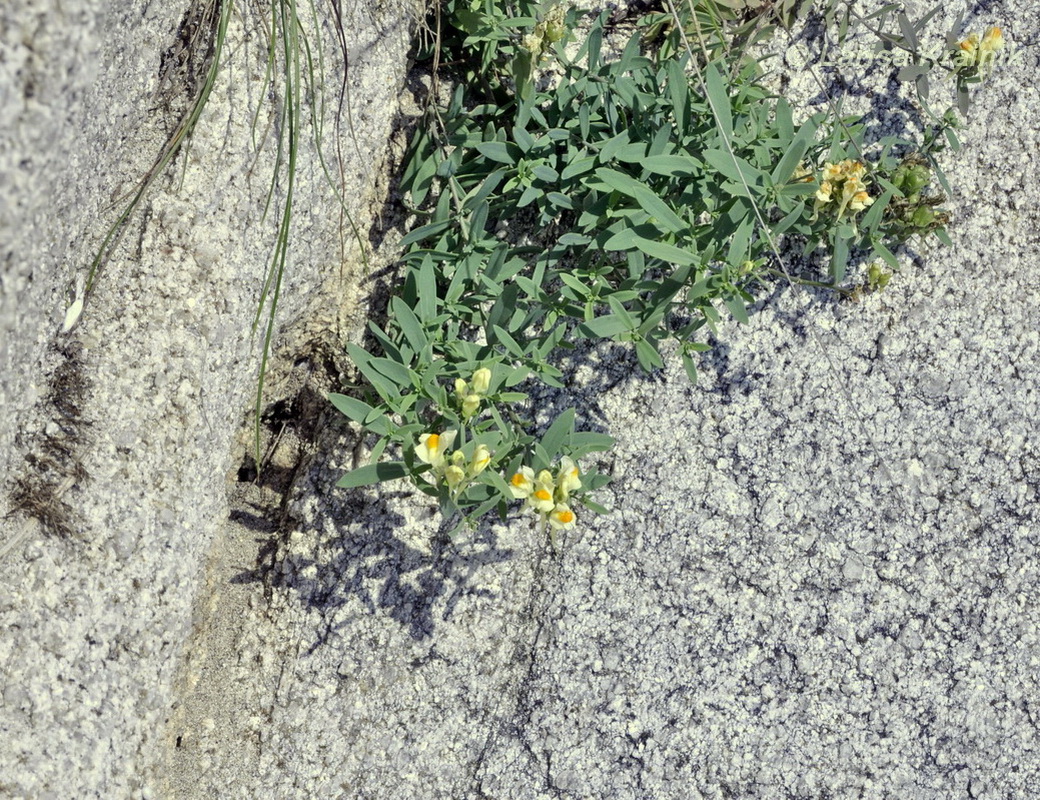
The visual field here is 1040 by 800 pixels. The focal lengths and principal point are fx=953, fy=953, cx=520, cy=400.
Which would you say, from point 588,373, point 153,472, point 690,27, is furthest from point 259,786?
point 690,27

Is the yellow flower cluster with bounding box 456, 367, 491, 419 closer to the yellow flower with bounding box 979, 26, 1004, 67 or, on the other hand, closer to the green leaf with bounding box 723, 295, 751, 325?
the green leaf with bounding box 723, 295, 751, 325

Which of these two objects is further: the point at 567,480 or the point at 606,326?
the point at 606,326

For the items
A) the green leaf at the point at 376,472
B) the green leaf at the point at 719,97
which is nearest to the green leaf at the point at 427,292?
the green leaf at the point at 376,472

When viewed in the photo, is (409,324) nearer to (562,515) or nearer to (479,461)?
(479,461)

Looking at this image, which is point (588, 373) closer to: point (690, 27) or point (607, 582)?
point (607, 582)

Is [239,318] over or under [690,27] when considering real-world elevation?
under

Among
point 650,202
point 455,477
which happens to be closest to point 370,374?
point 455,477

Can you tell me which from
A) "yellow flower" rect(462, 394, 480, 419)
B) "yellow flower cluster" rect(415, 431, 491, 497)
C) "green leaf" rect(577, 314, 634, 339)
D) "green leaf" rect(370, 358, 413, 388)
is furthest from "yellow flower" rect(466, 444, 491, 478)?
"green leaf" rect(577, 314, 634, 339)
